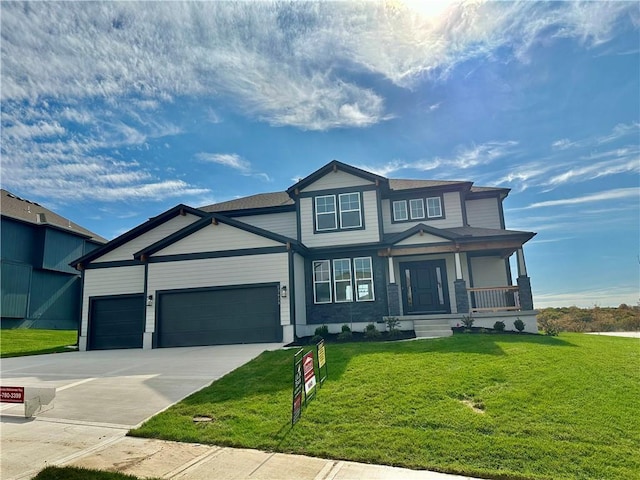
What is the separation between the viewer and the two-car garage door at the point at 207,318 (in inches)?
619

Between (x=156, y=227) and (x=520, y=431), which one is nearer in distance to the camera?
(x=520, y=431)

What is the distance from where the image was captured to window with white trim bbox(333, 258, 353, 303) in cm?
1723

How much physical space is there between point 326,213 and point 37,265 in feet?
72.6

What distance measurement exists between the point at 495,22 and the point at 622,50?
425 centimetres

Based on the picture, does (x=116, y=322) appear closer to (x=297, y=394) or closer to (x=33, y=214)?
(x=297, y=394)

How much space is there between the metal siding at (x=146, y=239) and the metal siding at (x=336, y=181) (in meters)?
5.93

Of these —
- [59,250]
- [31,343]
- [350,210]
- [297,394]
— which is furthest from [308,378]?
[59,250]

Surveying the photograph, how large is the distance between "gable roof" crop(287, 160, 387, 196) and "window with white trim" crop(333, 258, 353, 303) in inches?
153

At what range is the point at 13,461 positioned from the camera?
5.26 m

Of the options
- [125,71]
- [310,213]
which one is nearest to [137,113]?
[125,71]

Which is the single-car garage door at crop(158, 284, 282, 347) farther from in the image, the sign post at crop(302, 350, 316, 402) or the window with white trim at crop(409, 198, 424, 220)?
the sign post at crop(302, 350, 316, 402)

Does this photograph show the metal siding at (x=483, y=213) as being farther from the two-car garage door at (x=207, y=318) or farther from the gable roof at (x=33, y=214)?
the gable roof at (x=33, y=214)

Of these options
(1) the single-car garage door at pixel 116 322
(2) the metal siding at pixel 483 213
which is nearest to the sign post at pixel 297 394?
(1) the single-car garage door at pixel 116 322

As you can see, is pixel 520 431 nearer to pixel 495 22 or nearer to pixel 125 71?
pixel 495 22
